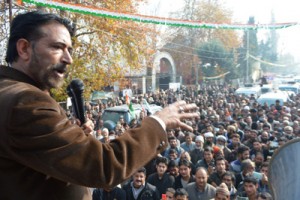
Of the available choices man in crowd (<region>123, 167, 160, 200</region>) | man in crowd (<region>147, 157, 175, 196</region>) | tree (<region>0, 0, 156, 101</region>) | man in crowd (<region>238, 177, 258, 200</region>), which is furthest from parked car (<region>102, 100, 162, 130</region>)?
man in crowd (<region>238, 177, 258, 200</region>)

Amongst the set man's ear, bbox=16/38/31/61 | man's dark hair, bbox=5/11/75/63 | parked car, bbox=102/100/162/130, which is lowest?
parked car, bbox=102/100/162/130

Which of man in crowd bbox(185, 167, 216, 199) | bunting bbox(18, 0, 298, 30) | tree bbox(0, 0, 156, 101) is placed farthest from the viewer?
tree bbox(0, 0, 156, 101)

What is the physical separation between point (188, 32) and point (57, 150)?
148ft

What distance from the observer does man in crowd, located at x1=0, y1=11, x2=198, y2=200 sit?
4.50 ft

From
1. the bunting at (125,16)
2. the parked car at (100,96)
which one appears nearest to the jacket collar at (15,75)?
the bunting at (125,16)

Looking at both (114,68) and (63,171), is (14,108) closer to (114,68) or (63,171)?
(63,171)

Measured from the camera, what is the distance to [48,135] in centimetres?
136

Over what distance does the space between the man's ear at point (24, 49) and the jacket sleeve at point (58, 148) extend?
0.22 metres

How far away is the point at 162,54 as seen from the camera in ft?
125

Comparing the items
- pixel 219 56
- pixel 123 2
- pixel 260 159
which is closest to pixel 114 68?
pixel 123 2

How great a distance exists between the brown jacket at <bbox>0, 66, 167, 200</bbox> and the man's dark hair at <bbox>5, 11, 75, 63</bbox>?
0.19m

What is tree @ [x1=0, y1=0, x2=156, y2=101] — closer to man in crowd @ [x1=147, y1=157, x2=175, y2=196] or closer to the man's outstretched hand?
man in crowd @ [x1=147, y1=157, x2=175, y2=196]

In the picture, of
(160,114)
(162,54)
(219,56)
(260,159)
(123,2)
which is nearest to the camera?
(160,114)

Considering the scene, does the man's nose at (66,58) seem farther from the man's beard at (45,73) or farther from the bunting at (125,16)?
the bunting at (125,16)
